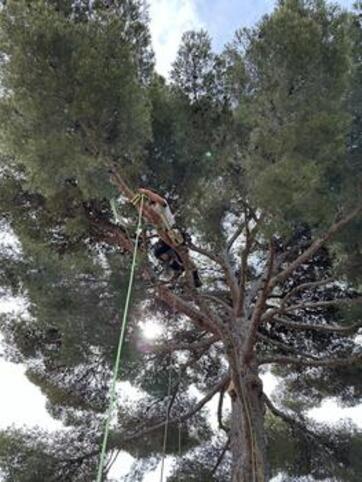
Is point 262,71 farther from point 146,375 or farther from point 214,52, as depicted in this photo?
point 146,375

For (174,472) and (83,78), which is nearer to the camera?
Result: (83,78)

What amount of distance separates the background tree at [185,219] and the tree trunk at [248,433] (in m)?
0.02

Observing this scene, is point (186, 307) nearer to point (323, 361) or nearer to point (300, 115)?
point (323, 361)

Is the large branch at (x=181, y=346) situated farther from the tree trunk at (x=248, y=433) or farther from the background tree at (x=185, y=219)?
the tree trunk at (x=248, y=433)

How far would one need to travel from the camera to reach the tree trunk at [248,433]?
396 centimetres

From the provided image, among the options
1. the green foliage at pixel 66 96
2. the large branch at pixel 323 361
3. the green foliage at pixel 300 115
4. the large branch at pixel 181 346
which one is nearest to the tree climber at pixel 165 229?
the green foliage at pixel 66 96

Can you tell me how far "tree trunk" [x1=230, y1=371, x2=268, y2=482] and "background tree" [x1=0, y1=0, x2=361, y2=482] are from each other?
16 millimetres

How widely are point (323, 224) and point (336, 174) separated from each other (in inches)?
16.7

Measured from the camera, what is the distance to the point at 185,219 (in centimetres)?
529

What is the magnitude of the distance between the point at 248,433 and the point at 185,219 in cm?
217

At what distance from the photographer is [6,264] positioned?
5.25 meters

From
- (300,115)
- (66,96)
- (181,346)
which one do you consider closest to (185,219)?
(181,346)

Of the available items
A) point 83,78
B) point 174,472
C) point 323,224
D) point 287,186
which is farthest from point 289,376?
point 83,78

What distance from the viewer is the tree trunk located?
3963mm
